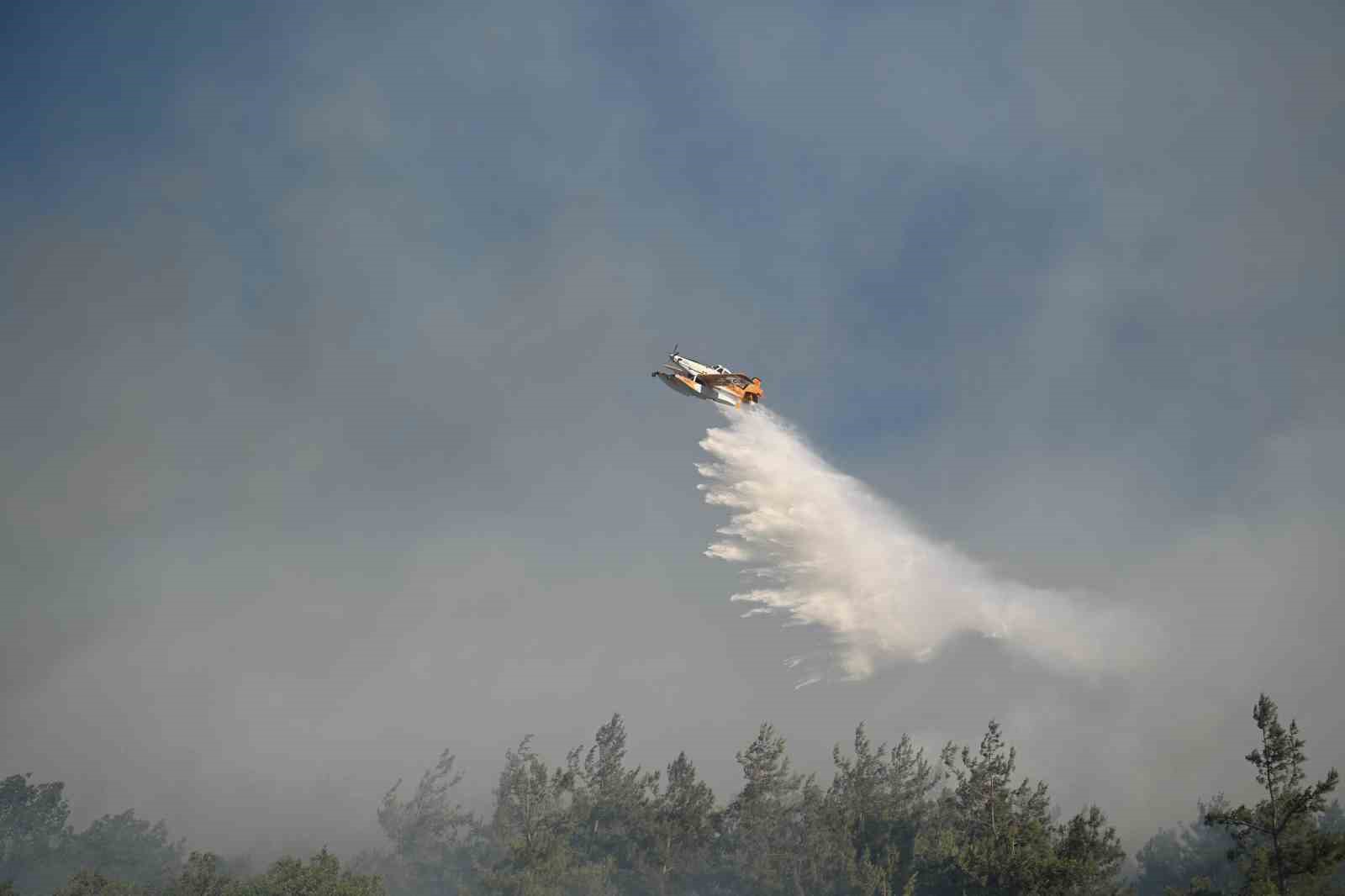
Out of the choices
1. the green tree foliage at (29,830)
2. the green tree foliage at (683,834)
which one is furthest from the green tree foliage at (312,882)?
the green tree foliage at (29,830)

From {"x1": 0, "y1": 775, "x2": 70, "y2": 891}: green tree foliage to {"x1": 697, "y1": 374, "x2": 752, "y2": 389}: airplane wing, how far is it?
151086mm

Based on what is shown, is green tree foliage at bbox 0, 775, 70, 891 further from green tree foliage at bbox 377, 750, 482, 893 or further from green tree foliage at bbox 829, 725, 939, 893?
Result: green tree foliage at bbox 829, 725, 939, 893

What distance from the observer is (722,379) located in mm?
63594

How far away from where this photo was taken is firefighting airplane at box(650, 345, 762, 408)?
6347 centimetres

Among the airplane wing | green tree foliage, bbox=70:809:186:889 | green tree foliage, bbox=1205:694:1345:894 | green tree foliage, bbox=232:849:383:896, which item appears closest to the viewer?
green tree foliage, bbox=1205:694:1345:894

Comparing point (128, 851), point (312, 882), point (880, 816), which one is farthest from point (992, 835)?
point (128, 851)

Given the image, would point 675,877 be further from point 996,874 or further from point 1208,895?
point 1208,895

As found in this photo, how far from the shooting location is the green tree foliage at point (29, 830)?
137 m

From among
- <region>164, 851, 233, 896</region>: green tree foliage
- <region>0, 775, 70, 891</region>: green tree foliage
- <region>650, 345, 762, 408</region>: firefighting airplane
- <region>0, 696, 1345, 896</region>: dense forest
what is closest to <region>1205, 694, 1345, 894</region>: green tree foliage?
<region>0, 696, 1345, 896</region>: dense forest

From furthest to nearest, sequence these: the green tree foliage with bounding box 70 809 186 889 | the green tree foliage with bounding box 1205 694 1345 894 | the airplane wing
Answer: the green tree foliage with bounding box 70 809 186 889 → the airplane wing → the green tree foliage with bounding box 1205 694 1345 894

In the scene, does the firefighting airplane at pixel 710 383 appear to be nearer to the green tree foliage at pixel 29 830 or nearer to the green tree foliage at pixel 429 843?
the green tree foliage at pixel 429 843

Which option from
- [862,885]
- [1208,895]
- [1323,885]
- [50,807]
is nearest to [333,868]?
[862,885]

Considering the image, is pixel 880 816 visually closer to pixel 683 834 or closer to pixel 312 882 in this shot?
pixel 683 834

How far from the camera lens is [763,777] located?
78250 millimetres
